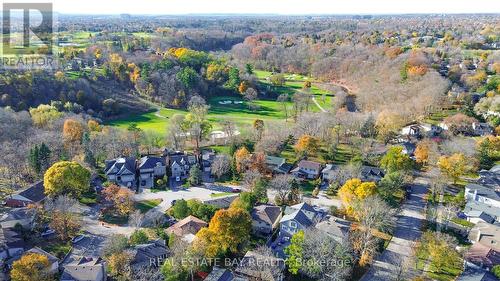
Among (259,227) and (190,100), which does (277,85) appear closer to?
(190,100)

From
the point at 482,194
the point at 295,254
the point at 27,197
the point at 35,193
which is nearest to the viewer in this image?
the point at 295,254

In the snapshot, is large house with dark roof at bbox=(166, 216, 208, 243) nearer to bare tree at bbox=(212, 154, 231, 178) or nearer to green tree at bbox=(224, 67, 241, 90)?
bare tree at bbox=(212, 154, 231, 178)

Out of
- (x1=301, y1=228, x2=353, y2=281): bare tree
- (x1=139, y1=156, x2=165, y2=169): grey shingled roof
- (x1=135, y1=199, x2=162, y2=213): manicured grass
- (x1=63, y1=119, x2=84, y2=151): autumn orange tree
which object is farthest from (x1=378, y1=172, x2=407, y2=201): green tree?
(x1=63, y1=119, x2=84, y2=151): autumn orange tree

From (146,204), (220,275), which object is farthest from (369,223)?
(146,204)

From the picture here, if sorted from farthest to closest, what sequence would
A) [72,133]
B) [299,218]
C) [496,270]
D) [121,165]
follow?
[72,133] < [121,165] < [299,218] < [496,270]

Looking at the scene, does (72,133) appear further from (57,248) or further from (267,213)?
(267,213)

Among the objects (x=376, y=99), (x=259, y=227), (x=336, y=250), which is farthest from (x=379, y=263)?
(x=376, y=99)

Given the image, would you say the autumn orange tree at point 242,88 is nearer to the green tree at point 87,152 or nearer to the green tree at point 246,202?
the green tree at point 87,152
